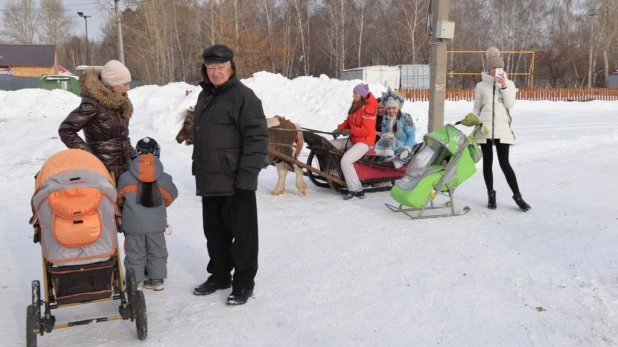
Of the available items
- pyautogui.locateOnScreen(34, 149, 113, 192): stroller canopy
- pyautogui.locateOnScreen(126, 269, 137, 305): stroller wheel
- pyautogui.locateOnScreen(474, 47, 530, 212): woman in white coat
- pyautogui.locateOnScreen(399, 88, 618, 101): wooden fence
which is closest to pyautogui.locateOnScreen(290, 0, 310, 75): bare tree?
pyautogui.locateOnScreen(399, 88, 618, 101): wooden fence

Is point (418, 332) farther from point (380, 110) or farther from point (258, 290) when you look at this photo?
point (380, 110)

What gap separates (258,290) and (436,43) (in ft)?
18.6

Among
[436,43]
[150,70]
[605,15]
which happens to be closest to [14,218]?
[436,43]

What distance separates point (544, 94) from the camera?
31047mm

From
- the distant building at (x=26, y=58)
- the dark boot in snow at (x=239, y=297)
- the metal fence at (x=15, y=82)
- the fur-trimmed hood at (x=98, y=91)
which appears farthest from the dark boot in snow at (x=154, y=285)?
the distant building at (x=26, y=58)

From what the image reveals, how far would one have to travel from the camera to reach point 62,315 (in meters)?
3.91

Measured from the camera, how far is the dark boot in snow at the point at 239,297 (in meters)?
4.01

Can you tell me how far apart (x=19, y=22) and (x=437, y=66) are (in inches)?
2937

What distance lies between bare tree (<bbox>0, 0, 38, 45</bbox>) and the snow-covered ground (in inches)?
2811

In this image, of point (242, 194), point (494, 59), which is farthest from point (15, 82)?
point (242, 194)

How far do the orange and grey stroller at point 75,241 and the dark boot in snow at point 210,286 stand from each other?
84cm

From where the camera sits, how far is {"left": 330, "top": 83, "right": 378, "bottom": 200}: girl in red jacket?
23.4 ft

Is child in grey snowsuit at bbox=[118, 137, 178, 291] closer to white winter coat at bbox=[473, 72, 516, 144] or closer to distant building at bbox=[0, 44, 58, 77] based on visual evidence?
white winter coat at bbox=[473, 72, 516, 144]

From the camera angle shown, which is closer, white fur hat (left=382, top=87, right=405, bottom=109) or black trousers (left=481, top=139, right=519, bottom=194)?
black trousers (left=481, top=139, right=519, bottom=194)
